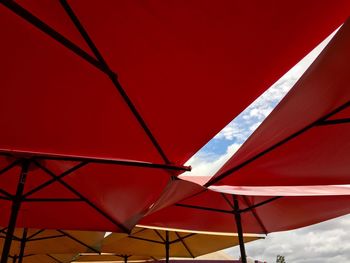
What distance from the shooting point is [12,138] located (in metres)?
2.73

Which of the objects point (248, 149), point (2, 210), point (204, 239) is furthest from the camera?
point (204, 239)

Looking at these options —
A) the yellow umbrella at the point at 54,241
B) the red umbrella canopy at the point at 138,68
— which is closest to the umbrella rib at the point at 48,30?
the red umbrella canopy at the point at 138,68

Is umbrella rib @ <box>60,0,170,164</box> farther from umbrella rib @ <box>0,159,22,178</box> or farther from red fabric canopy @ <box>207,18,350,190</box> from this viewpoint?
umbrella rib @ <box>0,159,22,178</box>

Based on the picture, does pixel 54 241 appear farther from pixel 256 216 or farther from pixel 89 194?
pixel 256 216

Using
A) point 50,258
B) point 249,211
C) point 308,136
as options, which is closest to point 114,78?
point 308,136

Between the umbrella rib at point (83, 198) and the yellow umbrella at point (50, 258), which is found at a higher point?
the yellow umbrella at point (50, 258)

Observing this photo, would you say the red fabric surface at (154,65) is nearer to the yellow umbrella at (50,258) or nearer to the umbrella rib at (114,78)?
the umbrella rib at (114,78)

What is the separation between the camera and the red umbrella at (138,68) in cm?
171

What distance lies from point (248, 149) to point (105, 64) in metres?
1.58

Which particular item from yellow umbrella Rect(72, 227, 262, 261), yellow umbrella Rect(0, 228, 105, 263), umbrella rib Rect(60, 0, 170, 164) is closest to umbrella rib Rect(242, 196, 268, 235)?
yellow umbrella Rect(72, 227, 262, 261)

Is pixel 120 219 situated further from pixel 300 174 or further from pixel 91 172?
pixel 300 174

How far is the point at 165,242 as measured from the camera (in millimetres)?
7703

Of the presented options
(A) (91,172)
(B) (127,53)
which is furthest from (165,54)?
(A) (91,172)

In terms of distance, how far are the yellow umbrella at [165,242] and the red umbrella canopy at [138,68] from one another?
491cm
